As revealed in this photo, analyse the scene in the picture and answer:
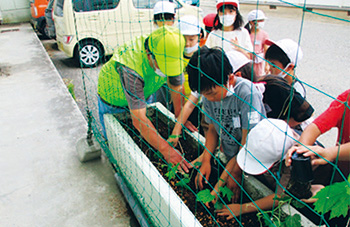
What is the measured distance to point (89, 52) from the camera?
5617 mm

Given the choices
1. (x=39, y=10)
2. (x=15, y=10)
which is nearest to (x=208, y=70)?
(x=39, y=10)

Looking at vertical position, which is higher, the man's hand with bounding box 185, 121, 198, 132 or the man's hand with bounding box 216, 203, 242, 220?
the man's hand with bounding box 185, 121, 198, 132

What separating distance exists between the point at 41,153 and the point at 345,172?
2378 millimetres

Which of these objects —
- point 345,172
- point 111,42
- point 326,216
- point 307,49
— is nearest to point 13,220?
point 326,216

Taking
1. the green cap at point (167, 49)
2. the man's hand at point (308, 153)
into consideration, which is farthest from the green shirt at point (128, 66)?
the man's hand at point (308, 153)

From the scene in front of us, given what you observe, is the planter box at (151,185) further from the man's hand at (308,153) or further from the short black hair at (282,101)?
the short black hair at (282,101)

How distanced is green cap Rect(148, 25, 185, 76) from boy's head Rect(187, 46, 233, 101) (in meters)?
0.29

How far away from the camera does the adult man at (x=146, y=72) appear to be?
5.67 feet

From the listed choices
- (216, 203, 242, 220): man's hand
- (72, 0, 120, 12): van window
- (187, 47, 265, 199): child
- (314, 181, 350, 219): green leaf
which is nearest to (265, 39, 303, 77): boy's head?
(187, 47, 265, 199): child

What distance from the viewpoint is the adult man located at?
1.73 meters

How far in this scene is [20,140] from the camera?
112 inches

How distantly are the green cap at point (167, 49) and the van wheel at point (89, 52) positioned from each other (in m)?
4.10

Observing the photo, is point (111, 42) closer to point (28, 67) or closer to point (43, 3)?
point (28, 67)

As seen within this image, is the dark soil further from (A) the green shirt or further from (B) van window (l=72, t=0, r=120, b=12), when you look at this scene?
(B) van window (l=72, t=0, r=120, b=12)
